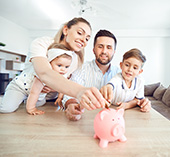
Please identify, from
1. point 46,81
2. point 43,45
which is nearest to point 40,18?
point 43,45

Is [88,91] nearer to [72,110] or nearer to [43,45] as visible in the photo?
[72,110]

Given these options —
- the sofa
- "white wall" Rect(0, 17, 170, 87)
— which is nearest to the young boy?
the sofa

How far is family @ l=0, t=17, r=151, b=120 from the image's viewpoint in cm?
71

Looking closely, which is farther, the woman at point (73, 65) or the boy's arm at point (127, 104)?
the boy's arm at point (127, 104)

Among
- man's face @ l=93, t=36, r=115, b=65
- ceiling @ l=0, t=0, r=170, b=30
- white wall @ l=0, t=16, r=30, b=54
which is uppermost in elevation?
ceiling @ l=0, t=0, r=170, b=30

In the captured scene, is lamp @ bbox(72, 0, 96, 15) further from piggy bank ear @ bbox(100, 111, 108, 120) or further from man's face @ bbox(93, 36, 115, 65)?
piggy bank ear @ bbox(100, 111, 108, 120)

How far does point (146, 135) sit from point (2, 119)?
2.39ft

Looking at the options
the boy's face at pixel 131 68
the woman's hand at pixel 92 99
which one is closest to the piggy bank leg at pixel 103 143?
the woman's hand at pixel 92 99

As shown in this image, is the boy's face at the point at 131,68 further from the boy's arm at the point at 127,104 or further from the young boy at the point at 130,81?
the boy's arm at the point at 127,104

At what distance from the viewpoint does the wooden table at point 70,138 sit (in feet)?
1.58

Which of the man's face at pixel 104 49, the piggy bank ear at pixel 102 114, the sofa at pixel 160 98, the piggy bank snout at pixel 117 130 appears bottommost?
the sofa at pixel 160 98

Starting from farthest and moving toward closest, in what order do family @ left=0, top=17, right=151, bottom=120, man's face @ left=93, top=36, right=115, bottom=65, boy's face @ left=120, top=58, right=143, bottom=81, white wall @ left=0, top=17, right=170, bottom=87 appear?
white wall @ left=0, top=17, right=170, bottom=87, man's face @ left=93, top=36, right=115, bottom=65, boy's face @ left=120, top=58, right=143, bottom=81, family @ left=0, top=17, right=151, bottom=120

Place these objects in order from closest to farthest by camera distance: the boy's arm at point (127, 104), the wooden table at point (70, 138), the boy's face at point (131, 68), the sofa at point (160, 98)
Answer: the wooden table at point (70, 138) → the boy's arm at point (127, 104) → the boy's face at point (131, 68) → the sofa at point (160, 98)

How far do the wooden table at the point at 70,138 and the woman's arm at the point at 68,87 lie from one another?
0.51ft
